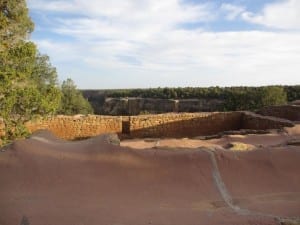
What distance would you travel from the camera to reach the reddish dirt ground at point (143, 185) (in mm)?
2451

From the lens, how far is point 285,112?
14.3m

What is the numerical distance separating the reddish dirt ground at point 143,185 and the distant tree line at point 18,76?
5.18 meters

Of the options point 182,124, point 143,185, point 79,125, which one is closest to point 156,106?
point 182,124

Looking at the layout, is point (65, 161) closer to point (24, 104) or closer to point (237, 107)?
point (24, 104)

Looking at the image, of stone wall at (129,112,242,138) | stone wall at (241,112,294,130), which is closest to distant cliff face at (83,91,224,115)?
stone wall at (129,112,242,138)

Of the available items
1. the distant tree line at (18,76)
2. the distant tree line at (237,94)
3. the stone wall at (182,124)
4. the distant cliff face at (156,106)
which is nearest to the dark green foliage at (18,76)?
the distant tree line at (18,76)

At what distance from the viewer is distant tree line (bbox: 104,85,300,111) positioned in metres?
30.7

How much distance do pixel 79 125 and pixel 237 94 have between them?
2300cm

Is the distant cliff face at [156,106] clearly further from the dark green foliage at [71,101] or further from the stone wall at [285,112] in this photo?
the stone wall at [285,112]

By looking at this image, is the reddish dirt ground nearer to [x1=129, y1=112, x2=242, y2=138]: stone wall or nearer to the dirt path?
the dirt path

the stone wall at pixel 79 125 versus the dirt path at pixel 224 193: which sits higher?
the dirt path at pixel 224 193

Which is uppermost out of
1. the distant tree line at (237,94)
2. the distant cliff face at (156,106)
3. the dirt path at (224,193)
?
the distant tree line at (237,94)

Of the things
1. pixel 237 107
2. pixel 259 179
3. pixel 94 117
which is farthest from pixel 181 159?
pixel 237 107

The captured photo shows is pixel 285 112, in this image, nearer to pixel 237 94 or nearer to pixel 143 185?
pixel 143 185
